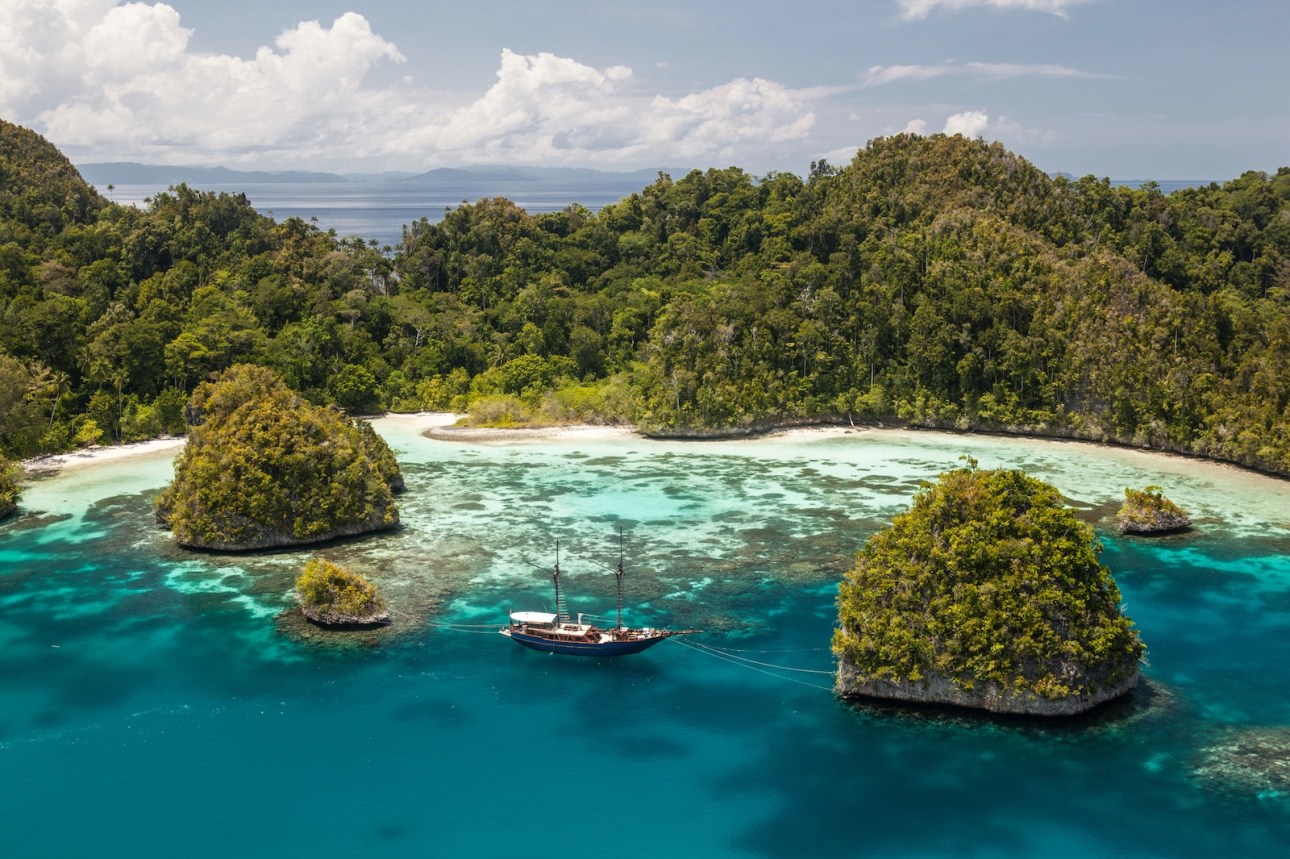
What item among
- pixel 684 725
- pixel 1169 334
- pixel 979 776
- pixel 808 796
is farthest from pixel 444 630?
pixel 1169 334

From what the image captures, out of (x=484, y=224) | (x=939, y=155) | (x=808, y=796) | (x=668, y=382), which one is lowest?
(x=808, y=796)

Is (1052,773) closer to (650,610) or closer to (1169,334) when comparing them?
(650,610)

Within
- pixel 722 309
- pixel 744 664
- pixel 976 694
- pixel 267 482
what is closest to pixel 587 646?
pixel 744 664

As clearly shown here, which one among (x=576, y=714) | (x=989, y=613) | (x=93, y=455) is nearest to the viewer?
(x=989, y=613)

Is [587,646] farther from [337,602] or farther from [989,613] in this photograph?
[989,613]

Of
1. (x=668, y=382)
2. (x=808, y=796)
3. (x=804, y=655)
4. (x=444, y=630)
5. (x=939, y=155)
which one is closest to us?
(x=808, y=796)

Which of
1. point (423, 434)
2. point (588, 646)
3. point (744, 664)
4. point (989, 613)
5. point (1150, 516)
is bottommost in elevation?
point (744, 664)
